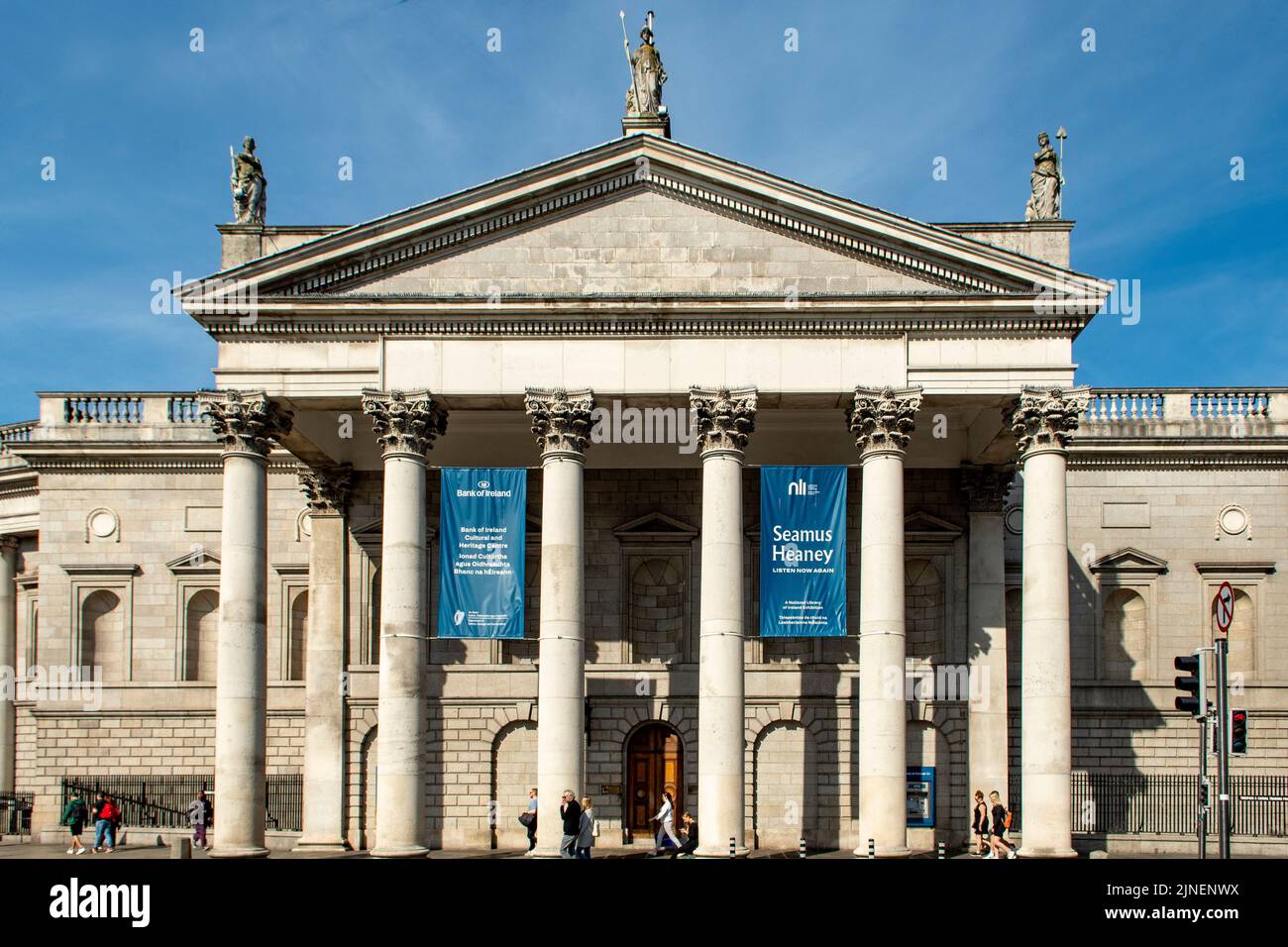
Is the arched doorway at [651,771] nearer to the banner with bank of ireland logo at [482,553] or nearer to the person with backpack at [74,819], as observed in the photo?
the banner with bank of ireland logo at [482,553]

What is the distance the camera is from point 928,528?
3856 centimetres

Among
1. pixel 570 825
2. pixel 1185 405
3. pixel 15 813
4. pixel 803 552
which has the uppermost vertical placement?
pixel 1185 405

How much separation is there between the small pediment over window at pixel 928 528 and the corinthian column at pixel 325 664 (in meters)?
15.3

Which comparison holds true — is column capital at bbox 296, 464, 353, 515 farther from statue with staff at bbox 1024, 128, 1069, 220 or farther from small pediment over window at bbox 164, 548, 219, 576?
statue with staff at bbox 1024, 128, 1069, 220

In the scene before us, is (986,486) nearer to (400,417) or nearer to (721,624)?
(721,624)

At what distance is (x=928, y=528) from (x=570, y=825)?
554 inches

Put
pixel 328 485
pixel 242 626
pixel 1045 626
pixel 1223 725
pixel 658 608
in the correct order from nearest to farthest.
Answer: pixel 1223 725 → pixel 1045 626 → pixel 242 626 → pixel 328 485 → pixel 658 608

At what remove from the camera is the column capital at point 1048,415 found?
1270 inches

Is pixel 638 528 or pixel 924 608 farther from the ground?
pixel 638 528

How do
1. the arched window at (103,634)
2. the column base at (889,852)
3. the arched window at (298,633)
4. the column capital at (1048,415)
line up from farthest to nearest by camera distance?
the arched window at (103,634)
the arched window at (298,633)
the column capital at (1048,415)
the column base at (889,852)

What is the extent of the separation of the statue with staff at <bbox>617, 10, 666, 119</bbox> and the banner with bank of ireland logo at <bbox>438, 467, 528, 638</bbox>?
31.2 ft

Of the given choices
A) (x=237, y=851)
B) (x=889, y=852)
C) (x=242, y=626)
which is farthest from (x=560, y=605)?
(x=889, y=852)

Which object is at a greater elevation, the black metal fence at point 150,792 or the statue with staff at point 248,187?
the statue with staff at point 248,187

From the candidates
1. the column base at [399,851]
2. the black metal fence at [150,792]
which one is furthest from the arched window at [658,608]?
the black metal fence at [150,792]
